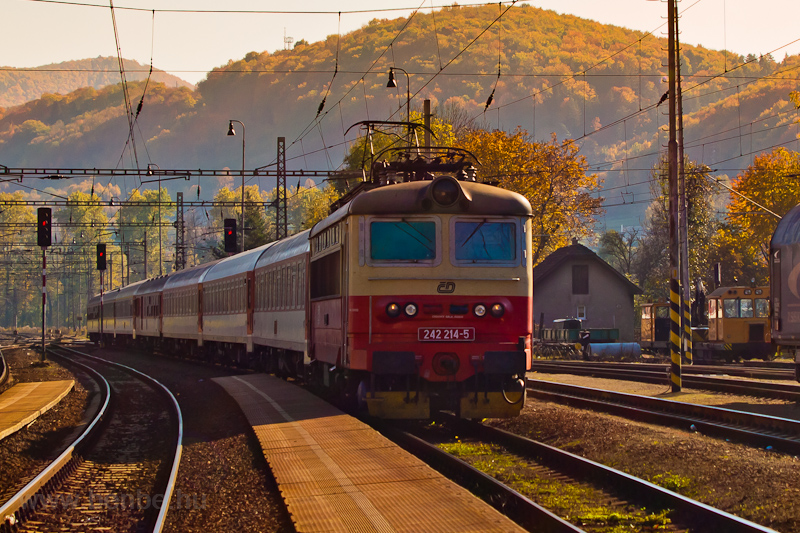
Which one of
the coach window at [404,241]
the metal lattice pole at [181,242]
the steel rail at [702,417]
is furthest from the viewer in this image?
the metal lattice pole at [181,242]

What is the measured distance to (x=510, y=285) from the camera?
472 inches

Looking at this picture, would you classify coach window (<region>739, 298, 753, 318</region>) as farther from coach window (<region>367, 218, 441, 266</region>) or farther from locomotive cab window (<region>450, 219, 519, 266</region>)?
coach window (<region>367, 218, 441, 266</region>)

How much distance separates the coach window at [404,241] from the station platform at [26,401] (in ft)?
19.8

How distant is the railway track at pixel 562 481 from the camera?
698 cm

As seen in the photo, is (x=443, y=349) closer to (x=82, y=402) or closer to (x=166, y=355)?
(x=82, y=402)

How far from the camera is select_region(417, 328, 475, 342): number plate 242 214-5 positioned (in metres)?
11.6

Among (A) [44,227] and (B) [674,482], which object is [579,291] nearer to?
(A) [44,227]

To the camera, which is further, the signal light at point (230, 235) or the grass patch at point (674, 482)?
the signal light at point (230, 235)

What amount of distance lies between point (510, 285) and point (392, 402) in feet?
7.33

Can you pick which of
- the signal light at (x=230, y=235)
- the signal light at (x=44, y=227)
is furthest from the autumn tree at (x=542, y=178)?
the signal light at (x=44, y=227)

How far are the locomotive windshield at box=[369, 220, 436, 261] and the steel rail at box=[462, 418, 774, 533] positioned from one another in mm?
2630

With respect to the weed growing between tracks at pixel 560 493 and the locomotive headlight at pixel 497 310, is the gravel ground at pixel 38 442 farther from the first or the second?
the locomotive headlight at pixel 497 310

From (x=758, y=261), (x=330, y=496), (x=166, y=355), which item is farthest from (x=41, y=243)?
(x=758, y=261)

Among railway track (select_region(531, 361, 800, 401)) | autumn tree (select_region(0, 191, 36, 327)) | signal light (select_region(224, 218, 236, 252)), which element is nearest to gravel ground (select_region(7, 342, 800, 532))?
railway track (select_region(531, 361, 800, 401))
